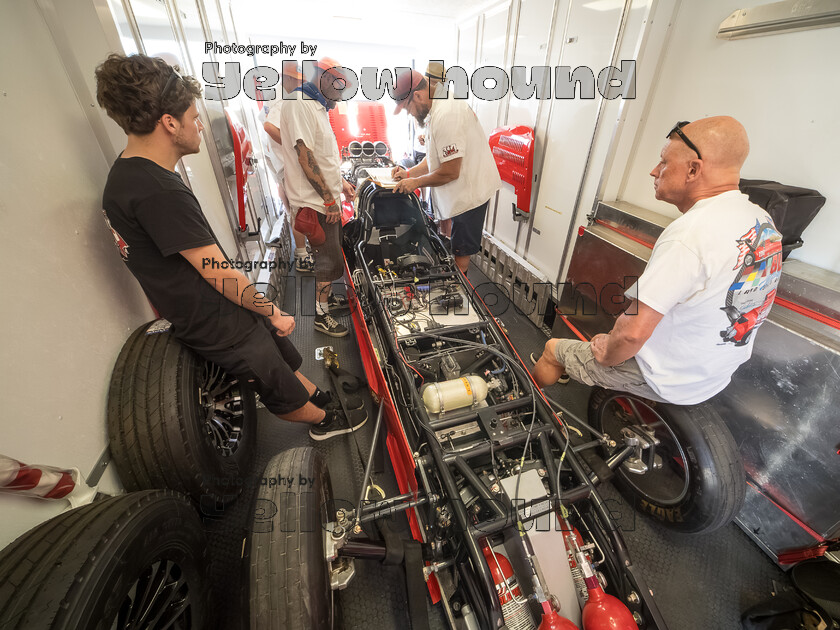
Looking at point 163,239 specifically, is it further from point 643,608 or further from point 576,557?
point 643,608

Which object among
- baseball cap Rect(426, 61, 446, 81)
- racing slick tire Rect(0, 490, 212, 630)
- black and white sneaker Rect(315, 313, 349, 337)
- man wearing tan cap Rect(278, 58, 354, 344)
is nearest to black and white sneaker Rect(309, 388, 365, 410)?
black and white sneaker Rect(315, 313, 349, 337)

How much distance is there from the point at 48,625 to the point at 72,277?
1090 millimetres

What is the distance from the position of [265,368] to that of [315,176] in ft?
5.57

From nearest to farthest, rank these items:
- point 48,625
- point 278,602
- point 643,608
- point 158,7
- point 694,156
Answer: point 48,625 < point 278,602 < point 643,608 < point 694,156 < point 158,7

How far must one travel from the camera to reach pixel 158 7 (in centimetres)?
214

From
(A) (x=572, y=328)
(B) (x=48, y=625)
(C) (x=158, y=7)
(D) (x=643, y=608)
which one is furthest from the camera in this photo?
(A) (x=572, y=328)

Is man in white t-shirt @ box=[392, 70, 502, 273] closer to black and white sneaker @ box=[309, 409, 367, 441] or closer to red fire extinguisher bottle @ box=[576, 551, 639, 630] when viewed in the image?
black and white sneaker @ box=[309, 409, 367, 441]

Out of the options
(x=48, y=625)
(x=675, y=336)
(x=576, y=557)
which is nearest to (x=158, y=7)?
(x=48, y=625)

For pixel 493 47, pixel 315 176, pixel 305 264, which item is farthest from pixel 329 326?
pixel 493 47

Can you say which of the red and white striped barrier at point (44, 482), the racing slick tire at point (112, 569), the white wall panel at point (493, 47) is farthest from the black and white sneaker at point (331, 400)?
the white wall panel at point (493, 47)

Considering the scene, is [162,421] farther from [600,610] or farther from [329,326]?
[329,326]

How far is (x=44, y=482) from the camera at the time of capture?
0.99 meters

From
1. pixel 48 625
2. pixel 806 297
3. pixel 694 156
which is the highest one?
pixel 694 156

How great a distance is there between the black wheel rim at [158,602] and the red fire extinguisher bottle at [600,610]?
1383 mm
